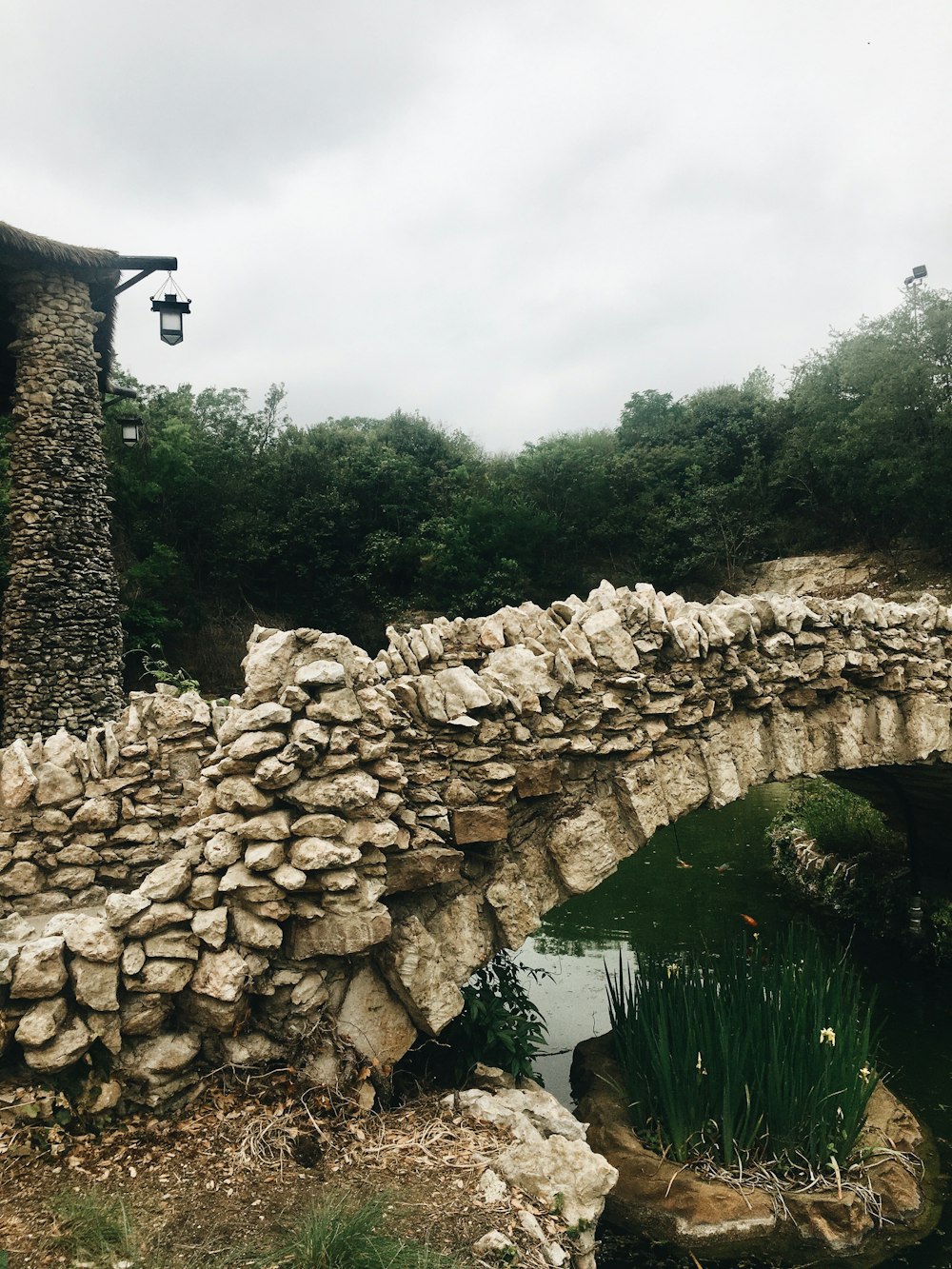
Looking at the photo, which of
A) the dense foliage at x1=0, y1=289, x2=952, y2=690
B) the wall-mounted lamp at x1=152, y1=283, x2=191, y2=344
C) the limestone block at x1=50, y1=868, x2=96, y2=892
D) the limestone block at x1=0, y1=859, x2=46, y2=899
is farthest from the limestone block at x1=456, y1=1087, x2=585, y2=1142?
the dense foliage at x1=0, y1=289, x2=952, y2=690

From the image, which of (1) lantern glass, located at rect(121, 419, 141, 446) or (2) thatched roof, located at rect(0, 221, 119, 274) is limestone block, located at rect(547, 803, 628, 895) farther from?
(2) thatched roof, located at rect(0, 221, 119, 274)

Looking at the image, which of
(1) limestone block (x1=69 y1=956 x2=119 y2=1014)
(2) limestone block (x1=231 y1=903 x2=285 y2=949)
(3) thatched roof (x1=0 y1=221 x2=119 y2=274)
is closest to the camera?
(1) limestone block (x1=69 y1=956 x2=119 y2=1014)

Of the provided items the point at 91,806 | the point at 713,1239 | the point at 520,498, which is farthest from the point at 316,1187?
the point at 520,498

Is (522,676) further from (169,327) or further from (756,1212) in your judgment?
(169,327)

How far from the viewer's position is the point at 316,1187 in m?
3.39

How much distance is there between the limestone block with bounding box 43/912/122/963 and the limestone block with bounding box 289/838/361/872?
787mm

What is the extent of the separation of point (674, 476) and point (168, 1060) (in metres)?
23.1

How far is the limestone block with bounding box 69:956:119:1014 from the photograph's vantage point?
3.53 metres

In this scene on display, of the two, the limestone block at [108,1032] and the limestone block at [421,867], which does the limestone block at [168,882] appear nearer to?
the limestone block at [108,1032]

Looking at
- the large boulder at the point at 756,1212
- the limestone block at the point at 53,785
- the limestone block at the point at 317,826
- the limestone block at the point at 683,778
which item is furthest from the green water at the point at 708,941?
the limestone block at the point at 53,785

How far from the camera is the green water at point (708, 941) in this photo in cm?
662

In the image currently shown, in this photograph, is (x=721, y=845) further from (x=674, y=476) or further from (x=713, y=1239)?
(x=674, y=476)

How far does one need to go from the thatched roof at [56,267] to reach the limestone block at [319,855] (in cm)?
1062

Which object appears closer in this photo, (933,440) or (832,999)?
(832,999)
